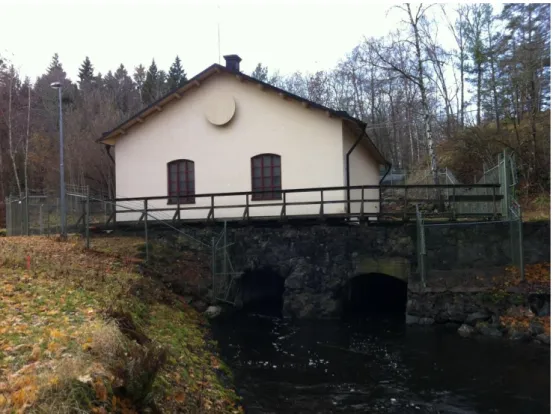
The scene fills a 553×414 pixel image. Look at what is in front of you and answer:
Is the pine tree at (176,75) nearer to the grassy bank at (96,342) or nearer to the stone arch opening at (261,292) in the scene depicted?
the stone arch opening at (261,292)

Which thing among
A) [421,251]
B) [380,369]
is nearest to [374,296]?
[421,251]

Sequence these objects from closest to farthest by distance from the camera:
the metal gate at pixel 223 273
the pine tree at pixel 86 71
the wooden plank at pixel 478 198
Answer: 1. the metal gate at pixel 223 273
2. the wooden plank at pixel 478 198
3. the pine tree at pixel 86 71

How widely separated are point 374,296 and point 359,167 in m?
6.06

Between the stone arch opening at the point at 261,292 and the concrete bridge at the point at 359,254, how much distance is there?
1264 mm

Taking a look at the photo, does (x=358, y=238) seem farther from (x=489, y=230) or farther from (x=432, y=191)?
(x=432, y=191)


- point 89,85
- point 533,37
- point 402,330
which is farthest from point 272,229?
point 89,85

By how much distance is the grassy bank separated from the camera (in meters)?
4.34

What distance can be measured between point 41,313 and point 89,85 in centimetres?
5996

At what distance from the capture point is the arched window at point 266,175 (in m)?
18.2

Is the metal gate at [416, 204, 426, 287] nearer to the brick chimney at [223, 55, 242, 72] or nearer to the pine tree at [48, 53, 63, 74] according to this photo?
the brick chimney at [223, 55, 242, 72]

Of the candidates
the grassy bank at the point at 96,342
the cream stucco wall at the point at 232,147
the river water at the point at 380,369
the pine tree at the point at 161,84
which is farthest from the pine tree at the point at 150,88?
the river water at the point at 380,369

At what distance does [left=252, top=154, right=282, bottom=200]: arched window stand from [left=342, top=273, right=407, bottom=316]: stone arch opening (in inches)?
187

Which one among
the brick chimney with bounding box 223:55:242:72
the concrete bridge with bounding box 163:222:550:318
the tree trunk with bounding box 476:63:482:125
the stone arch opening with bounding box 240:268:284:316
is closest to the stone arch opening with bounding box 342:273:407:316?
the concrete bridge with bounding box 163:222:550:318

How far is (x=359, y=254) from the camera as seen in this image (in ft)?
50.4
